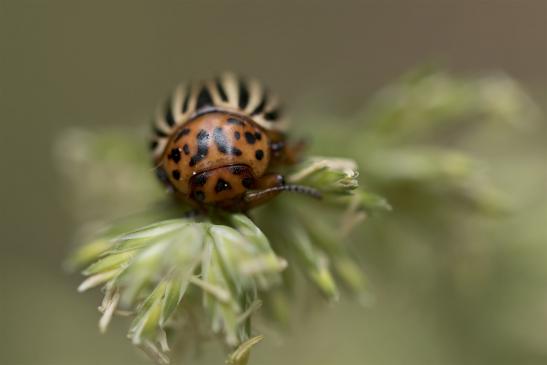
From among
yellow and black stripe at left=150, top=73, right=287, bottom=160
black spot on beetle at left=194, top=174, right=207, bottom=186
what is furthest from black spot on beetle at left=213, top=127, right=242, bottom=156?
yellow and black stripe at left=150, top=73, right=287, bottom=160

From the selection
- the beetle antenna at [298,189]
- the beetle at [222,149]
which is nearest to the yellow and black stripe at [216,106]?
the beetle at [222,149]

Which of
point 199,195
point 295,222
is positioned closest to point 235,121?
point 199,195

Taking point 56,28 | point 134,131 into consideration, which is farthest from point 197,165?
point 56,28

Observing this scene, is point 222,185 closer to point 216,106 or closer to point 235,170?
point 235,170

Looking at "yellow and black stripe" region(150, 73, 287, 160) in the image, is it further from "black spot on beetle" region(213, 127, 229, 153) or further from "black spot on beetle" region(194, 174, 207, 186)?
"black spot on beetle" region(194, 174, 207, 186)

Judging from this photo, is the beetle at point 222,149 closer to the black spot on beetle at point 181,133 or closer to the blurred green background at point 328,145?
the black spot on beetle at point 181,133
